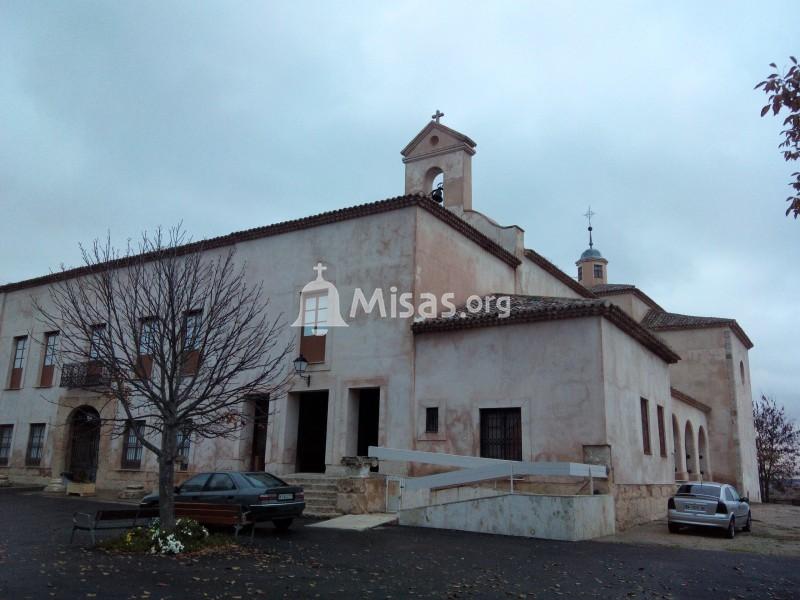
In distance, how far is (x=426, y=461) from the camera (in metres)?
16.3

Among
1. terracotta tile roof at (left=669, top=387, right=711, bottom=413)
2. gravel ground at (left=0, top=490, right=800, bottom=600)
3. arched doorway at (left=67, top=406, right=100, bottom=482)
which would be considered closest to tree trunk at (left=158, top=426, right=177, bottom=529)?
gravel ground at (left=0, top=490, right=800, bottom=600)

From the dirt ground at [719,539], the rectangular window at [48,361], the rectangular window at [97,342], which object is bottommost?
the dirt ground at [719,539]

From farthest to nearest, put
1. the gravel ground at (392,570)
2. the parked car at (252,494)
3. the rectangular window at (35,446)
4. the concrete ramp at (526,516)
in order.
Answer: the rectangular window at (35,446), the concrete ramp at (526,516), the parked car at (252,494), the gravel ground at (392,570)

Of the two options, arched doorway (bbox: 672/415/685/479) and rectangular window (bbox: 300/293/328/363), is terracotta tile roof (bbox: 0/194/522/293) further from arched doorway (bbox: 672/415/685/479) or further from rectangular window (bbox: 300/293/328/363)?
Answer: arched doorway (bbox: 672/415/685/479)

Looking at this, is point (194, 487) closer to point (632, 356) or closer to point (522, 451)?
point (522, 451)

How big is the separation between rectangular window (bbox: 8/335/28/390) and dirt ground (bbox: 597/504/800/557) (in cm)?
2432

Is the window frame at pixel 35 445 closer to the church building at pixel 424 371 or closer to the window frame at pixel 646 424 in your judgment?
the church building at pixel 424 371

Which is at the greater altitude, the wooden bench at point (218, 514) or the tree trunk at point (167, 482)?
the tree trunk at point (167, 482)

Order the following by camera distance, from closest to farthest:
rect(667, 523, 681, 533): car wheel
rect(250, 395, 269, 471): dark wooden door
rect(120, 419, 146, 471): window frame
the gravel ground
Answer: the gravel ground < rect(667, 523, 681, 533): car wheel < rect(250, 395, 269, 471): dark wooden door < rect(120, 419, 146, 471): window frame

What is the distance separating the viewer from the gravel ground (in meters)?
8.06

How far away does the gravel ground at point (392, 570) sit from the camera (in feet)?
26.5

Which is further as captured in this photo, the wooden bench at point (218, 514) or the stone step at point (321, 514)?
the stone step at point (321, 514)

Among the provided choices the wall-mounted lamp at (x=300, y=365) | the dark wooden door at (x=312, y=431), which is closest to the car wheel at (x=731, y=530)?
the dark wooden door at (x=312, y=431)

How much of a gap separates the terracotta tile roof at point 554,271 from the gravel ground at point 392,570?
13.9m
